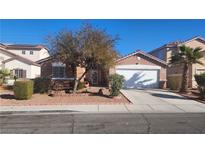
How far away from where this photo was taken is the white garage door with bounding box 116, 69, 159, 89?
3116cm

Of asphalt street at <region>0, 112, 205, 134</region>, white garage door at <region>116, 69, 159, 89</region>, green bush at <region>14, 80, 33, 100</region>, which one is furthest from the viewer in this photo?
white garage door at <region>116, 69, 159, 89</region>

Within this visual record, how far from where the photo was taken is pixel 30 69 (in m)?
35.3

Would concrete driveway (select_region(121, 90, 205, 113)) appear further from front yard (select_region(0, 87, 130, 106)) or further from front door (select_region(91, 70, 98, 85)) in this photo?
front door (select_region(91, 70, 98, 85))

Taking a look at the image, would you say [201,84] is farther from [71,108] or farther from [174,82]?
[71,108]

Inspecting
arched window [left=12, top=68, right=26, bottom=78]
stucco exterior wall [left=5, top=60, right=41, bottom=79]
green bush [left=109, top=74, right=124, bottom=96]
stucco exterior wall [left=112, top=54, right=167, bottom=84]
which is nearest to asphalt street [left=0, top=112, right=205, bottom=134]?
green bush [left=109, top=74, right=124, bottom=96]

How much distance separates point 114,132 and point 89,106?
27.5 feet

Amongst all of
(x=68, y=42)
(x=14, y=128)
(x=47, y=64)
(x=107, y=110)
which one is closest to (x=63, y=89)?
(x=68, y=42)

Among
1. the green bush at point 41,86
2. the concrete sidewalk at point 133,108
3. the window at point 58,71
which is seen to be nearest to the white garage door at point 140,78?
the window at point 58,71

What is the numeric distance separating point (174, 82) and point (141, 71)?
3.45 metres

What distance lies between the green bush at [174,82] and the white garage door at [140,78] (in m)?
1.39

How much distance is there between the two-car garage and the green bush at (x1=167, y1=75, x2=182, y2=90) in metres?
0.84

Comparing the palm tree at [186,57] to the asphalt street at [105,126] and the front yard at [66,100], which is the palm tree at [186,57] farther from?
the asphalt street at [105,126]

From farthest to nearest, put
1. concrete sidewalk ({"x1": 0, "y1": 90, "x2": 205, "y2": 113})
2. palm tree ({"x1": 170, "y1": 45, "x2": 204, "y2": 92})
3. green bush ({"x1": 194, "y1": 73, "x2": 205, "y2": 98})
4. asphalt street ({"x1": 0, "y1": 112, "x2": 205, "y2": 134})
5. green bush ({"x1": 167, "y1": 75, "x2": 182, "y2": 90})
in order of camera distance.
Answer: green bush ({"x1": 167, "y1": 75, "x2": 182, "y2": 90}), palm tree ({"x1": 170, "y1": 45, "x2": 204, "y2": 92}), green bush ({"x1": 194, "y1": 73, "x2": 205, "y2": 98}), concrete sidewalk ({"x1": 0, "y1": 90, "x2": 205, "y2": 113}), asphalt street ({"x1": 0, "y1": 112, "x2": 205, "y2": 134})

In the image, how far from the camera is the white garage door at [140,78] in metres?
31.2
